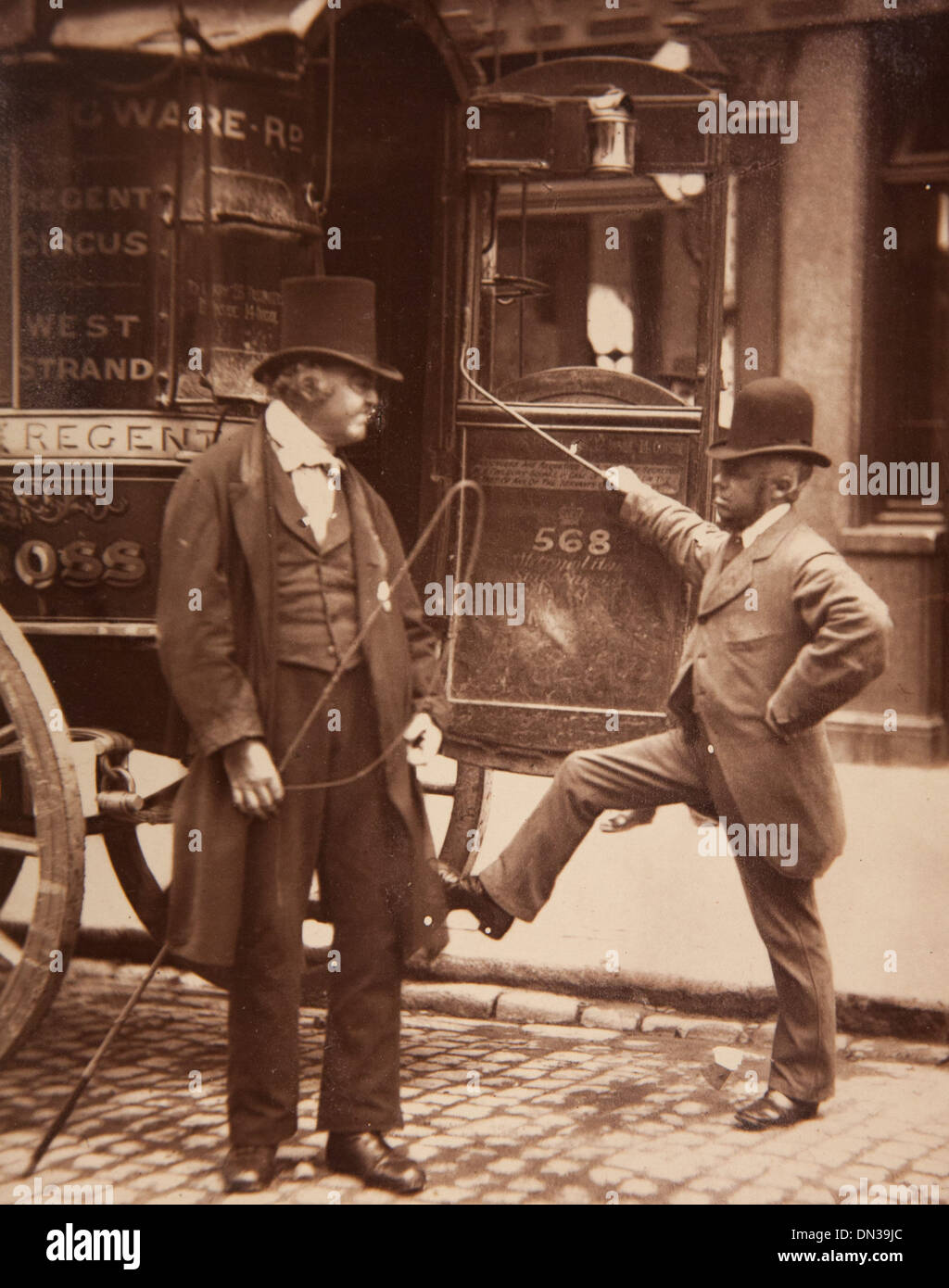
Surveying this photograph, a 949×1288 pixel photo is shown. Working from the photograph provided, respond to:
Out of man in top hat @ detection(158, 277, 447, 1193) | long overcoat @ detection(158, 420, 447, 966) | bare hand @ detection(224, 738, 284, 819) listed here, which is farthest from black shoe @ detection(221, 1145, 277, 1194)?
bare hand @ detection(224, 738, 284, 819)

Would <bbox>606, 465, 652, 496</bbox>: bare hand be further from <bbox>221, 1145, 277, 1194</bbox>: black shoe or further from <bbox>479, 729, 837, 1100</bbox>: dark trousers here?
<bbox>221, 1145, 277, 1194</bbox>: black shoe

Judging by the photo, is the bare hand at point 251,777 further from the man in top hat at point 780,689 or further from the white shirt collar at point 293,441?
the man in top hat at point 780,689

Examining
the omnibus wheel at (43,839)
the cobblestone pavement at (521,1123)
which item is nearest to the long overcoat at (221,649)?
the omnibus wheel at (43,839)

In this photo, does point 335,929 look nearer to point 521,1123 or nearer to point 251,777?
point 251,777

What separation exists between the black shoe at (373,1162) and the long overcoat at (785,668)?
1.12 m

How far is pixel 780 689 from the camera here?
381cm

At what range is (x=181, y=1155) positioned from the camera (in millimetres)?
3693

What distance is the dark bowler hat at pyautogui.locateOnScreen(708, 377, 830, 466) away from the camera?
385cm

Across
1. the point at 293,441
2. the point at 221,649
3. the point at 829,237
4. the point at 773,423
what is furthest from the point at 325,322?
the point at 829,237

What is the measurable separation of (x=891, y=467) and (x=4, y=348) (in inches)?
90.3

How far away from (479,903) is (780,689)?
39.2 inches

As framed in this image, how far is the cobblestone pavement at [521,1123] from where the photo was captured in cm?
360
